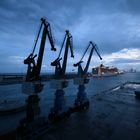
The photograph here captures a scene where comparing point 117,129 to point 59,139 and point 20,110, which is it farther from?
point 20,110

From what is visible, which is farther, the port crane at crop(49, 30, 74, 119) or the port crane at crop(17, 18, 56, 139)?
the port crane at crop(49, 30, 74, 119)

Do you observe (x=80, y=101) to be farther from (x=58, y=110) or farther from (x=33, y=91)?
(x=33, y=91)

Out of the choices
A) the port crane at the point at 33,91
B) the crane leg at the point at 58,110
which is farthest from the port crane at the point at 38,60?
the crane leg at the point at 58,110

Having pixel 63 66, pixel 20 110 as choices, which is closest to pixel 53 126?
pixel 63 66

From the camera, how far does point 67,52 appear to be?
30.6 meters

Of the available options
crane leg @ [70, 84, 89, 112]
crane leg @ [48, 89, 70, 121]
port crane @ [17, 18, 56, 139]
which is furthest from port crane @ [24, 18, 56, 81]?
crane leg @ [70, 84, 89, 112]

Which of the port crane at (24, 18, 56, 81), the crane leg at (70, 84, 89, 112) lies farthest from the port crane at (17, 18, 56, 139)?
the crane leg at (70, 84, 89, 112)

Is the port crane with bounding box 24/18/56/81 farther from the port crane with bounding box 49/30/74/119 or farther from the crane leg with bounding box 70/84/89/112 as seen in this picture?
the crane leg with bounding box 70/84/89/112

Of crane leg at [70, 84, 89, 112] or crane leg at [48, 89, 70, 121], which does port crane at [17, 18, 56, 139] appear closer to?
crane leg at [48, 89, 70, 121]

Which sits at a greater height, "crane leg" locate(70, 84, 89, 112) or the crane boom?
the crane boom

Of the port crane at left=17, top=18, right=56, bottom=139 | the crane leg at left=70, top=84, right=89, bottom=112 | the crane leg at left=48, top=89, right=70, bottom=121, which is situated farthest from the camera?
the crane leg at left=70, top=84, right=89, bottom=112

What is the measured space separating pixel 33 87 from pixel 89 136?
9.85 metres

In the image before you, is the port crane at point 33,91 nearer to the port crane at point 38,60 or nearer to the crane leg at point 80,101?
the port crane at point 38,60

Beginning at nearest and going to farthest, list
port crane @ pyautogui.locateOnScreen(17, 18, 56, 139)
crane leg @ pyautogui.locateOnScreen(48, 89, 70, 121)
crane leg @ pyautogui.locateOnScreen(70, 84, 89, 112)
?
port crane @ pyautogui.locateOnScreen(17, 18, 56, 139)
crane leg @ pyautogui.locateOnScreen(48, 89, 70, 121)
crane leg @ pyautogui.locateOnScreen(70, 84, 89, 112)
